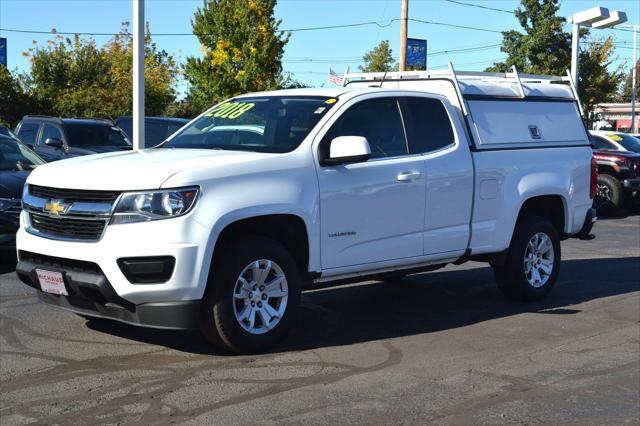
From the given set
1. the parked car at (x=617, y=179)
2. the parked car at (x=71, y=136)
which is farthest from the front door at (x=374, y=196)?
the parked car at (x=617, y=179)

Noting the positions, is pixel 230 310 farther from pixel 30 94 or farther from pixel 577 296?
pixel 30 94

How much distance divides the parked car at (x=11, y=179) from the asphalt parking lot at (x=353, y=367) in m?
0.83

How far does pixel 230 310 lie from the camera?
5910 millimetres

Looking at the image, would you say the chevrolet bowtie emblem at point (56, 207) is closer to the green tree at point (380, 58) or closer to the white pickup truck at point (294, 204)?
the white pickup truck at point (294, 204)

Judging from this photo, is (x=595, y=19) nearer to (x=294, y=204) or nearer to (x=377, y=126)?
(x=377, y=126)

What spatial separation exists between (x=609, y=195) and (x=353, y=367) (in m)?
14.3

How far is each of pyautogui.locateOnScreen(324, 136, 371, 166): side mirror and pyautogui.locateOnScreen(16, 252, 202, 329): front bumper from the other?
5.15 feet

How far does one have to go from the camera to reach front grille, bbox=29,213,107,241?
227 inches

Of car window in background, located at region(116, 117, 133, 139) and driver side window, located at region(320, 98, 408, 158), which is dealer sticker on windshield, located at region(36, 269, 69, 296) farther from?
car window in background, located at region(116, 117, 133, 139)

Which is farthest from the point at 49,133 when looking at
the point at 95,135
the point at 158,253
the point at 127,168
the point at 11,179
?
the point at 158,253

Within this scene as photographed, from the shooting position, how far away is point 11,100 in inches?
1209

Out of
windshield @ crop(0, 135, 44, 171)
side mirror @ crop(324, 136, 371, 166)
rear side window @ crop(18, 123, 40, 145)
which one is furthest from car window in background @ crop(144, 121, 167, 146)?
side mirror @ crop(324, 136, 371, 166)

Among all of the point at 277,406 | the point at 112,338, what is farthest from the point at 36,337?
the point at 277,406

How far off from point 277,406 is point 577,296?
4922mm
